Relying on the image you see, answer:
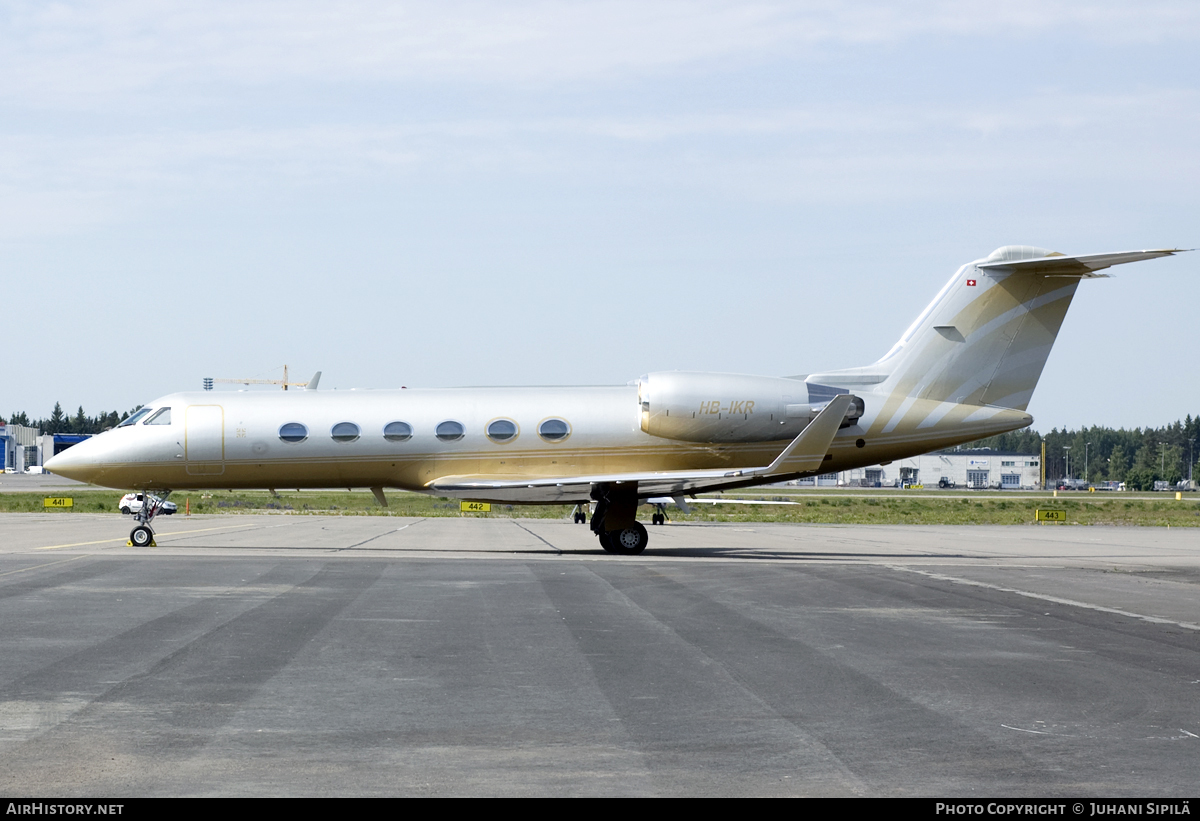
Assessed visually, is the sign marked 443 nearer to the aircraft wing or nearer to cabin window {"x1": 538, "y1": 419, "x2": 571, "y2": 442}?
the aircraft wing

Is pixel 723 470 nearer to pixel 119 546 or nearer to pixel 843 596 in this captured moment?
pixel 843 596

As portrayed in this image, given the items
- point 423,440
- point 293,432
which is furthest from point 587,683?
point 293,432

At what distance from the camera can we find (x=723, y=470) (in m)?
26.6

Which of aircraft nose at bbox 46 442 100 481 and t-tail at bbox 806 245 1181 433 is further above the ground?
t-tail at bbox 806 245 1181 433

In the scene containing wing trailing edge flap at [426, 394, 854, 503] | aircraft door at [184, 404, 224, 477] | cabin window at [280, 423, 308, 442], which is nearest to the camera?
wing trailing edge flap at [426, 394, 854, 503]

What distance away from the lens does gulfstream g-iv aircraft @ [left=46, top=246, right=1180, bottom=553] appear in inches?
1063

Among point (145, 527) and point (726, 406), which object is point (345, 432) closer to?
point (145, 527)

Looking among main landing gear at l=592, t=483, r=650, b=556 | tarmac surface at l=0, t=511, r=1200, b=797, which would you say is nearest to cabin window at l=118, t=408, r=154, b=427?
tarmac surface at l=0, t=511, r=1200, b=797

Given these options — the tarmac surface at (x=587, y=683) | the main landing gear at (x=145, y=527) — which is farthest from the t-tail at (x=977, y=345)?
the main landing gear at (x=145, y=527)

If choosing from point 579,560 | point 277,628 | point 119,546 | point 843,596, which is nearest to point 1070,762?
point 277,628

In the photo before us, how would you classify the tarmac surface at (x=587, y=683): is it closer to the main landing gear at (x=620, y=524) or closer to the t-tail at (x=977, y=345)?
the main landing gear at (x=620, y=524)

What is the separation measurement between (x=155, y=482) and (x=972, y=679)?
22.6 meters

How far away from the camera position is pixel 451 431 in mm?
27234

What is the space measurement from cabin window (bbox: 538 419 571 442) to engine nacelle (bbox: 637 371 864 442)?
1762mm
